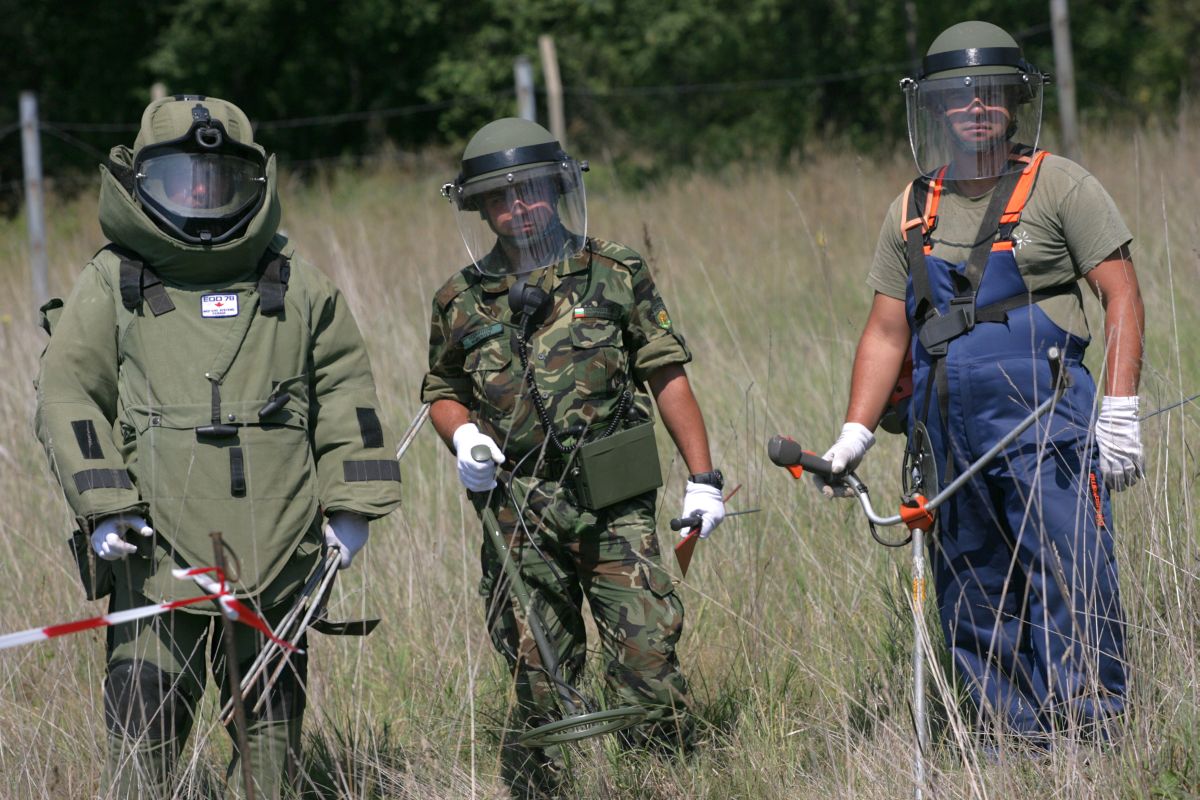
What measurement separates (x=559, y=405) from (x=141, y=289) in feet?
3.52

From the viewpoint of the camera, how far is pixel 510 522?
3488mm

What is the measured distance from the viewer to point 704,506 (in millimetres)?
3414

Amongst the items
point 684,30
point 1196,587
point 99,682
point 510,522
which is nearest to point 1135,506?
point 1196,587

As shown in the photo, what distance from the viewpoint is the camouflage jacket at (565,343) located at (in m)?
3.39

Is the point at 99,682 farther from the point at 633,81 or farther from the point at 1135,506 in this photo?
the point at 633,81

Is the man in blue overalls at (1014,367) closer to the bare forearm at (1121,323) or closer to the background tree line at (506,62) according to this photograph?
the bare forearm at (1121,323)

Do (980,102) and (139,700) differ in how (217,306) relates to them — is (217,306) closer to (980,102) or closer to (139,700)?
(139,700)

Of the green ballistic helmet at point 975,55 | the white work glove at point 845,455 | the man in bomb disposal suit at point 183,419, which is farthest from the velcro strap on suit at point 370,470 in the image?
the green ballistic helmet at point 975,55

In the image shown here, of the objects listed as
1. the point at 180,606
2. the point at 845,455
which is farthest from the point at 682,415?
the point at 180,606

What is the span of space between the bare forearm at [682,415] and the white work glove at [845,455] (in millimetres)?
339

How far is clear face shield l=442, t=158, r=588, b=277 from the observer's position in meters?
3.43

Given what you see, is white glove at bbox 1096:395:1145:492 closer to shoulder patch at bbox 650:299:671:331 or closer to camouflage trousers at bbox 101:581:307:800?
shoulder patch at bbox 650:299:671:331

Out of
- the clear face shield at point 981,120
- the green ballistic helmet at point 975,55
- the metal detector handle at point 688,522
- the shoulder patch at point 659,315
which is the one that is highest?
the green ballistic helmet at point 975,55

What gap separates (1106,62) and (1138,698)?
20.4 meters
